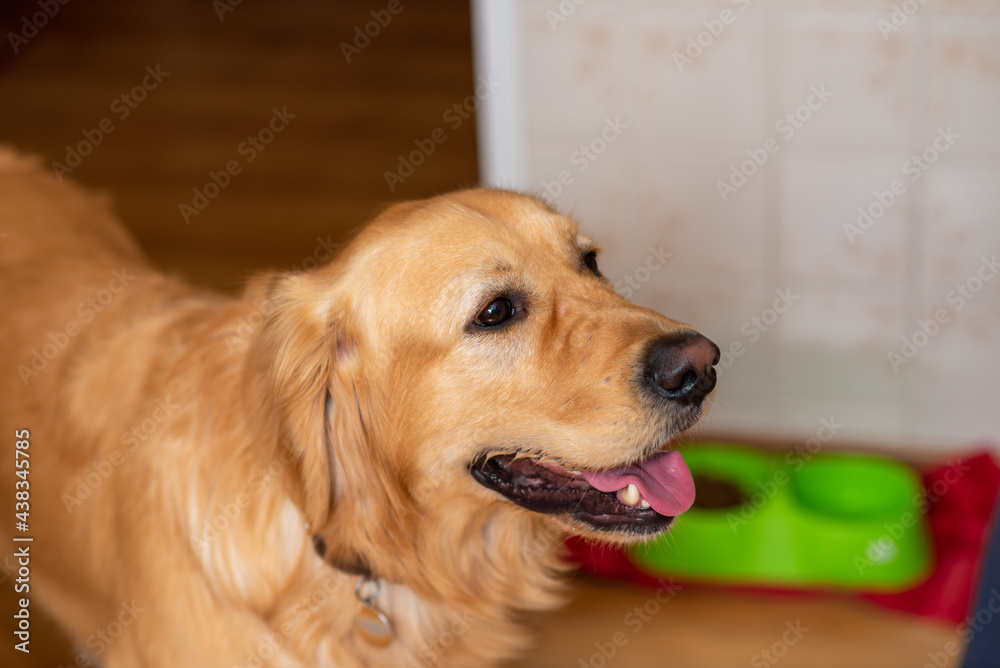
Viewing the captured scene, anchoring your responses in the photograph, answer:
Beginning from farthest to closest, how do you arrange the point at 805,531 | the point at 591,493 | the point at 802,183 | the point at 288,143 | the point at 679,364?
the point at 288,143 → the point at 802,183 → the point at 805,531 → the point at 591,493 → the point at 679,364

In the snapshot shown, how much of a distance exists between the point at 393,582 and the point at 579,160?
161cm

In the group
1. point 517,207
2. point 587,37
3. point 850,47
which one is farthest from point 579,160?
point 517,207

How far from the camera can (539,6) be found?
284 centimetres

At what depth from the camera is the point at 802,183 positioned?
2812 millimetres

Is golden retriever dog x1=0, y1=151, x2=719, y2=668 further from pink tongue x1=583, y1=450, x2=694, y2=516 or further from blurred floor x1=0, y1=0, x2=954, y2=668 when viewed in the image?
blurred floor x1=0, y1=0, x2=954, y2=668

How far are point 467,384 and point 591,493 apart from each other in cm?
27

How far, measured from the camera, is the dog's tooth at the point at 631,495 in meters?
1.64

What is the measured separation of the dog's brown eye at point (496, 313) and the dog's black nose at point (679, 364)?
0.74 feet

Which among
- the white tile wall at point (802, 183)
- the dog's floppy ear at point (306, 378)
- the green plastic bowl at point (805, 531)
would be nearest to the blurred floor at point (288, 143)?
the green plastic bowl at point (805, 531)

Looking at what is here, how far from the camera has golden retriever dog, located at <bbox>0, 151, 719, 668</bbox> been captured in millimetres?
1571

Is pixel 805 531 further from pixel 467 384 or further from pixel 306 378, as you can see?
pixel 306 378

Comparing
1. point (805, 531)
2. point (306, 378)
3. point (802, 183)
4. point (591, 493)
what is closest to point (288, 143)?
point (802, 183)

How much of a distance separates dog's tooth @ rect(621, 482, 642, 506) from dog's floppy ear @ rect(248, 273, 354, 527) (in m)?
0.45

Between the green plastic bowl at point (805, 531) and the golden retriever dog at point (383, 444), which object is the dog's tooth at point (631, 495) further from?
the green plastic bowl at point (805, 531)
